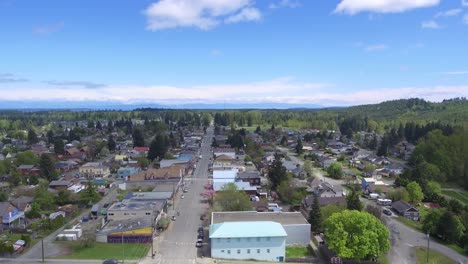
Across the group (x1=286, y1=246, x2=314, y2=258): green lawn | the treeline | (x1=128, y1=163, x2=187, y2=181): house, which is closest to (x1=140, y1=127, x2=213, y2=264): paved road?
(x1=128, y1=163, x2=187, y2=181): house

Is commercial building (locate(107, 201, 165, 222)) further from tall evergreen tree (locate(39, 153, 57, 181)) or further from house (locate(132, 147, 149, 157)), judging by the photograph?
house (locate(132, 147, 149, 157))

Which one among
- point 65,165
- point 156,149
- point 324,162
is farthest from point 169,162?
point 324,162

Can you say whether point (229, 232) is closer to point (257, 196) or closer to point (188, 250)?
point (188, 250)

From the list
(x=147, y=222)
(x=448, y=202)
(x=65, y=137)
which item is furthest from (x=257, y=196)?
(x=65, y=137)

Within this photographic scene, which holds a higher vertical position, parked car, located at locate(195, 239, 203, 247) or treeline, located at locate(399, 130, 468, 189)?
treeline, located at locate(399, 130, 468, 189)

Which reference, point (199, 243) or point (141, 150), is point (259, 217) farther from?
point (141, 150)
